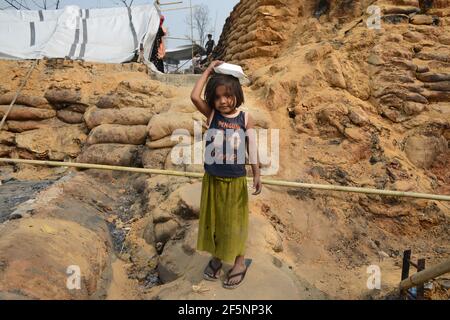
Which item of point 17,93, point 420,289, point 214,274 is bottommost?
point 420,289

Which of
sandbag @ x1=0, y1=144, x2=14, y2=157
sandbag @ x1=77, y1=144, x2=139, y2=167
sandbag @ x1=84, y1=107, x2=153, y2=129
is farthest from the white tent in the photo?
sandbag @ x1=77, y1=144, x2=139, y2=167

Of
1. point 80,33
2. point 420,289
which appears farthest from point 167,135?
point 80,33

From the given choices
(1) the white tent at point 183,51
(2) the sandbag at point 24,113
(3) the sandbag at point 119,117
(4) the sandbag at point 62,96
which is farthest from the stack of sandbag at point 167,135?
(1) the white tent at point 183,51

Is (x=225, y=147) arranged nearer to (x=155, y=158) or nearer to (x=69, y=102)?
(x=155, y=158)

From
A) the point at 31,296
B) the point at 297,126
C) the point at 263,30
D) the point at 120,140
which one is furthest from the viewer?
the point at 263,30

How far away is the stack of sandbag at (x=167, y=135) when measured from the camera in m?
4.20

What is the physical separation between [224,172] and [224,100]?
0.41m

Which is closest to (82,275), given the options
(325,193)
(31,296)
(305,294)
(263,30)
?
(31,296)

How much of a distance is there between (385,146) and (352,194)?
2.57 ft

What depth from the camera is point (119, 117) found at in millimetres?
4906

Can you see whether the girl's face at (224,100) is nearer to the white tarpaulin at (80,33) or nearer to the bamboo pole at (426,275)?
the bamboo pole at (426,275)

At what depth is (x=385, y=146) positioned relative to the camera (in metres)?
3.66

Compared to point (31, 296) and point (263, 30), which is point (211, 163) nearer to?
point (31, 296)

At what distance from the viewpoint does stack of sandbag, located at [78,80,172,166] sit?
14.8 feet
